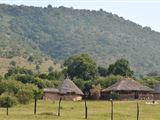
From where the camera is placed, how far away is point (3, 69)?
16225 cm

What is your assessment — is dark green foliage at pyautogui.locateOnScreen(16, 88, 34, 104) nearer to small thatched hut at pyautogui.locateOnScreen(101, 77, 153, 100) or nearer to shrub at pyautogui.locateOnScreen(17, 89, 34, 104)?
shrub at pyautogui.locateOnScreen(17, 89, 34, 104)

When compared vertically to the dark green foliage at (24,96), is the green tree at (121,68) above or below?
above

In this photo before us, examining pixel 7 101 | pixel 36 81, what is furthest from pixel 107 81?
pixel 7 101

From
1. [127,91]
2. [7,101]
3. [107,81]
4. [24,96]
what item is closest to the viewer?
[7,101]

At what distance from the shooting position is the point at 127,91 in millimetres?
98000

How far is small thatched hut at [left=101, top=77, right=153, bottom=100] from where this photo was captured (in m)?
97.0

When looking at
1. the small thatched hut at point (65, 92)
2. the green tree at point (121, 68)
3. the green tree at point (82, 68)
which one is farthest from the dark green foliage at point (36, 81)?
the green tree at point (121, 68)

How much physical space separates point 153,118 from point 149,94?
4553cm

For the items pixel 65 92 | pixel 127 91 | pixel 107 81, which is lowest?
pixel 65 92

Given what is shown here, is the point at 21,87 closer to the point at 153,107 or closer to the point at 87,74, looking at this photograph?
the point at 153,107

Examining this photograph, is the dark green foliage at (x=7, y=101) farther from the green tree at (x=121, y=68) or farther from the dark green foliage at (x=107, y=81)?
the green tree at (x=121, y=68)

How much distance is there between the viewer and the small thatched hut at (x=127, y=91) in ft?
318

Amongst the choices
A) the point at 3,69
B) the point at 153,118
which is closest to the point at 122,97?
the point at 153,118

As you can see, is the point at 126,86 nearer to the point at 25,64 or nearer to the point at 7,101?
the point at 7,101
